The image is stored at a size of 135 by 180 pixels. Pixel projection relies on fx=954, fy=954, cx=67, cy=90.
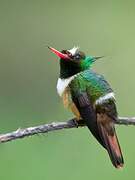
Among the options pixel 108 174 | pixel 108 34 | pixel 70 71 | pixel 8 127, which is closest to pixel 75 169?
pixel 108 174

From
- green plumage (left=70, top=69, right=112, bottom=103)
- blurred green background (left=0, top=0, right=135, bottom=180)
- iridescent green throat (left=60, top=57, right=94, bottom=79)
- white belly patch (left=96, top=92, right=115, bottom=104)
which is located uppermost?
blurred green background (left=0, top=0, right=135, bottom=180)

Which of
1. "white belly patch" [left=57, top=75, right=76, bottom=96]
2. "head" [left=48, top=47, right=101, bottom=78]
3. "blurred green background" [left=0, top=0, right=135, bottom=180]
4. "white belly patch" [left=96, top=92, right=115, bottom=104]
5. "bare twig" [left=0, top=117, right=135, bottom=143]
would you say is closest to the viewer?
"bare twig" [left=0, top=117, right=135, bottom=143]

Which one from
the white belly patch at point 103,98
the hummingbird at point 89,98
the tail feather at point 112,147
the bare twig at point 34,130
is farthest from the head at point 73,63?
the bare twig at point 34,130

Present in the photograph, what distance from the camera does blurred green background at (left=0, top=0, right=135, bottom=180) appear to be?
9305 mm

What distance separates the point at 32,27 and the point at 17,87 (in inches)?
87.7

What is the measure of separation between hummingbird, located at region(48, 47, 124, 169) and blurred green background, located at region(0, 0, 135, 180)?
51 centimetres

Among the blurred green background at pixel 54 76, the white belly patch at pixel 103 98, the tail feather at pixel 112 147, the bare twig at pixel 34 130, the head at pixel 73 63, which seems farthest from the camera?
the blurred green background at pixel 54 76

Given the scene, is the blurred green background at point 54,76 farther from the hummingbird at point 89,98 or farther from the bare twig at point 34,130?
the bare twig at point 34,130

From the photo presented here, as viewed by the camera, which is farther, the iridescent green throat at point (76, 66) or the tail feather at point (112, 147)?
the iridescent green throat at point (76, 66)

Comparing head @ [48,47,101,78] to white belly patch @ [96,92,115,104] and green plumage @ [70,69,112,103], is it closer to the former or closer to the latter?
green plumage @ [70,69,112,103]

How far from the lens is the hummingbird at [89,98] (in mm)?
6469

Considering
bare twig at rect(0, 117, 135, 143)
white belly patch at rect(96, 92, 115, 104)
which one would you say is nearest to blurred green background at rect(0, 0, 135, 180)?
white belly patch at rect(96, 92, 115, 104)

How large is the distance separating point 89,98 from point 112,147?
0.39m

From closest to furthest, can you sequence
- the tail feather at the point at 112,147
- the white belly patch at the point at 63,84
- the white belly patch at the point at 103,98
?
the tail feather at the point at 112,147 → the white belly patch at the point at 103,98 → the white belly patch at the point at 63,84
